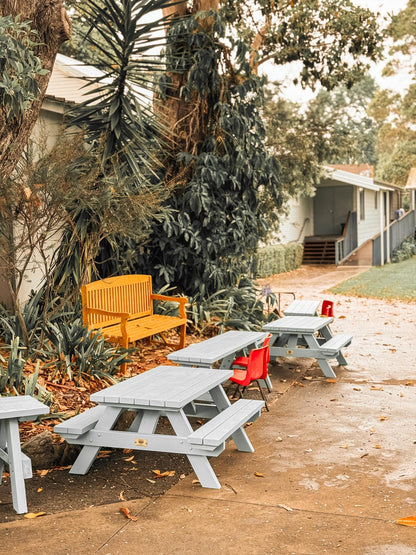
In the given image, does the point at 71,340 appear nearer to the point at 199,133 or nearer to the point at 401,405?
the point at 401,405

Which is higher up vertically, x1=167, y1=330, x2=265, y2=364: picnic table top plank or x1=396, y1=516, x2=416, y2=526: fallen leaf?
x1=167, y1=330, x2=265, y2=364: picnic table top plank

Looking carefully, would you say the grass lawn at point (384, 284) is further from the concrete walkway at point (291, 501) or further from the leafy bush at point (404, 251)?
the concrete walkway at point (291, 501)

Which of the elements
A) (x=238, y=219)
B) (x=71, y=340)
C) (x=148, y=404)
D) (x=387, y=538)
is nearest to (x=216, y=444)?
(x=148, y=404)

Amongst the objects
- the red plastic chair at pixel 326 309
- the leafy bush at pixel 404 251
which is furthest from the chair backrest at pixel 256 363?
the leafy bush at pixel 404 251

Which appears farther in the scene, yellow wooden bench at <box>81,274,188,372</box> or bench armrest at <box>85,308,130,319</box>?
yellow wooden bench at <box>81,274,188,372</box>

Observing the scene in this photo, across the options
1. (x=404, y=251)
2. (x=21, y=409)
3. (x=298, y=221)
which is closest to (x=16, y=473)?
(x=21, y=409)

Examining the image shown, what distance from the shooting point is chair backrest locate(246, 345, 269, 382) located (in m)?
6.74

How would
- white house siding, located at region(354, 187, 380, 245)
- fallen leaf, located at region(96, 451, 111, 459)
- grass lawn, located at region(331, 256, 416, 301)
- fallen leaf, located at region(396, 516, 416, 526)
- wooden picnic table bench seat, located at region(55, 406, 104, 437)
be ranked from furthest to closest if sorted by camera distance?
white house siding, located at region(354, 187, 380, 245) < grass lawn, located at region(331, 256, 416, 301) < fallen leaf, located at region(96, 451, 111, 459) < wooden picnic table bench seat, located at region(55, 406, 104, 437) < fallen leaf, located at region(396, 516, 416, 526)

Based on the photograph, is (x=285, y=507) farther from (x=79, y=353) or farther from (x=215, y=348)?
(x=79, y=353)

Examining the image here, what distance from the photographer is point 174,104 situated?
11.4 metres

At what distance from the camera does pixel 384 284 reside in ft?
66.3

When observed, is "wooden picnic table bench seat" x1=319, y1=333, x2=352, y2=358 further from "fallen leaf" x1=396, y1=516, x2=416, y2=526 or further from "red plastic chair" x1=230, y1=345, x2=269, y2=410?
"fallen leaf" x1=396, y1=516, x2=416, y2=526

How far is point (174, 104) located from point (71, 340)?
5.33m

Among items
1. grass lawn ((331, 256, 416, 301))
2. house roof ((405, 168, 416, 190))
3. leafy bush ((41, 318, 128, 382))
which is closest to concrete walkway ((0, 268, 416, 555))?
leafy bush ((41, 318, 128, 382))
